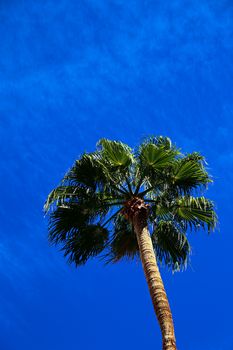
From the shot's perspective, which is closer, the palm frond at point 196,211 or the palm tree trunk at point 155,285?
the palm tree trunk at point 155,285

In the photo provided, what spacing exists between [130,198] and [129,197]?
70 millimetres

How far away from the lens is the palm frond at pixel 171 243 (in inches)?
455

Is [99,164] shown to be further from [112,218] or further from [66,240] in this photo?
[66,240]

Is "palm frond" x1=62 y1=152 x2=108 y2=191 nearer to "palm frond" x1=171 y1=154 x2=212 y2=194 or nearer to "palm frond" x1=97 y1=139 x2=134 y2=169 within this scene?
"palm frond" x1=97 y1=139 x2=134 y2=169

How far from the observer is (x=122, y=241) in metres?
12.0

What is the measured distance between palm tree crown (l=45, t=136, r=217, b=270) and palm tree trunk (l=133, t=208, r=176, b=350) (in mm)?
555

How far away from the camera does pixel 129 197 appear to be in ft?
36.1

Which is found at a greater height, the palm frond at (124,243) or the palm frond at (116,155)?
the palm frond at (116,155)

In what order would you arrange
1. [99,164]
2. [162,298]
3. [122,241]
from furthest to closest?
[122,241] < [99,164] < [162,298]

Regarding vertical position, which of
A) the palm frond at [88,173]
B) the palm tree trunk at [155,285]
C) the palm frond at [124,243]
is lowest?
the palm tree trunk at [155,285]

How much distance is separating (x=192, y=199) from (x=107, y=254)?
2.65 metres

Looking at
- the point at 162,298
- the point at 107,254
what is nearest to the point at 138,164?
the point at 107,254

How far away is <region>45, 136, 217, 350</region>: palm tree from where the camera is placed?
→ 11070 mm

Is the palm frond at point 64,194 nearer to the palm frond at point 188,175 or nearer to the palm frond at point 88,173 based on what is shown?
the palm frond at point 88,173
